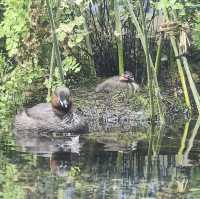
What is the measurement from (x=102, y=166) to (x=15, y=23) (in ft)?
14.6

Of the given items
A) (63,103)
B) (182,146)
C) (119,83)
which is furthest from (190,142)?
(119,83)

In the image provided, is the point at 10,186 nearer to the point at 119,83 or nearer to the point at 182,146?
the point at 182,146

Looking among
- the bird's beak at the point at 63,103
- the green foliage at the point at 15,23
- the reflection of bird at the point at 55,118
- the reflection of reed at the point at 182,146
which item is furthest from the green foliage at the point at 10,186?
the green foliage at the point at 15,23

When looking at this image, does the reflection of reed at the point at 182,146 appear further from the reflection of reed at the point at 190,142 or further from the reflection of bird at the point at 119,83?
the reflection of bird at the point at 119,83

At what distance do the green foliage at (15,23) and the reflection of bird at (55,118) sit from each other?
1.39 m

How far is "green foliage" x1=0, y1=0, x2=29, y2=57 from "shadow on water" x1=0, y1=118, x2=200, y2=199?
2103 mm

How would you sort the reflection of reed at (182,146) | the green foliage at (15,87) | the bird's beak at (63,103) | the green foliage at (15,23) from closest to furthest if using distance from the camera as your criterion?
the reflection of reed at (182,146) → the bird's beak at (63,103) → the green foliage at (15,23) → the green foliage at (15,87)

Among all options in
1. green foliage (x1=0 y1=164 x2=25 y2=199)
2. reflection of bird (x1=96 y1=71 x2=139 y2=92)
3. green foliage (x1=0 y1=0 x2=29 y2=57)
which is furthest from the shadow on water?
green foliage (x1=0 y1=0 x2=29 y2=57)

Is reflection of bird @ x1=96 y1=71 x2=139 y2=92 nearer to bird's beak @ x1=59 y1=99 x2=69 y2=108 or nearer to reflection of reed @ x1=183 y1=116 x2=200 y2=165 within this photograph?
reflection of reed @ x1=183 y1=116 x2=200 y2=165

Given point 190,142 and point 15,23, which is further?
point 15,23

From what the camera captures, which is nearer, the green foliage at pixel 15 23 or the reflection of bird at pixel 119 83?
the green foliage at pixel 15 23

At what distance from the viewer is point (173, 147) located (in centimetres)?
955

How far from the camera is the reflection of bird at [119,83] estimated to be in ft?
41.1

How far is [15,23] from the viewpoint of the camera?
39.5 ft
